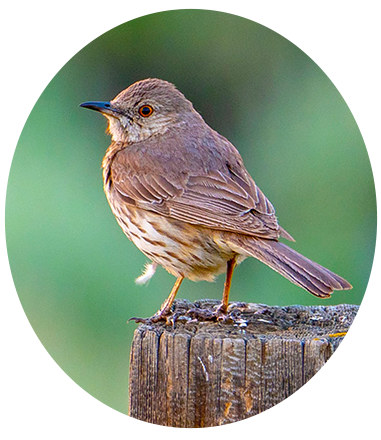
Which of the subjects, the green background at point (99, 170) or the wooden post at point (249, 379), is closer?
the wooden post at point (249, 379)

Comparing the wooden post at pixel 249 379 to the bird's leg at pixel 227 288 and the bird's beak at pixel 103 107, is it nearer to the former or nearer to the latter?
the bird's leg at pixel 227 288

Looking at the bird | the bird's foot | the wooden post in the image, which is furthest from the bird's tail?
the bird's foot

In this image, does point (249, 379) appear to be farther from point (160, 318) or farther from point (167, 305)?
point (167, 305)

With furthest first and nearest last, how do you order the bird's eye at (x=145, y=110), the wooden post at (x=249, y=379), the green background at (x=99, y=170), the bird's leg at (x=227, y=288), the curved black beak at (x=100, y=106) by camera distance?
the bird's eye at (x=145, y=110) < the curved black beak at (x=100, y=106) < the bird's leg at (x=227, y=288) < the green background at (x=99, y=170) < the wooden post at (x=249, y=379)

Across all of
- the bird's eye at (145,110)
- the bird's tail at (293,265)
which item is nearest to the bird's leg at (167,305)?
the bird's tail at (293,265)

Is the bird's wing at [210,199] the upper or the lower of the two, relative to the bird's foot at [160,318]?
upper

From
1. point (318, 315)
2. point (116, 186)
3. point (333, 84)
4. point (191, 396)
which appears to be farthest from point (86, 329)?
point (333, 84)

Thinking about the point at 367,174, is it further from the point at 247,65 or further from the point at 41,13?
the point at 41,13

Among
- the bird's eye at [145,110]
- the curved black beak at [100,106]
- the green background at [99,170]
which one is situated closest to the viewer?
the green background at [99,170]
